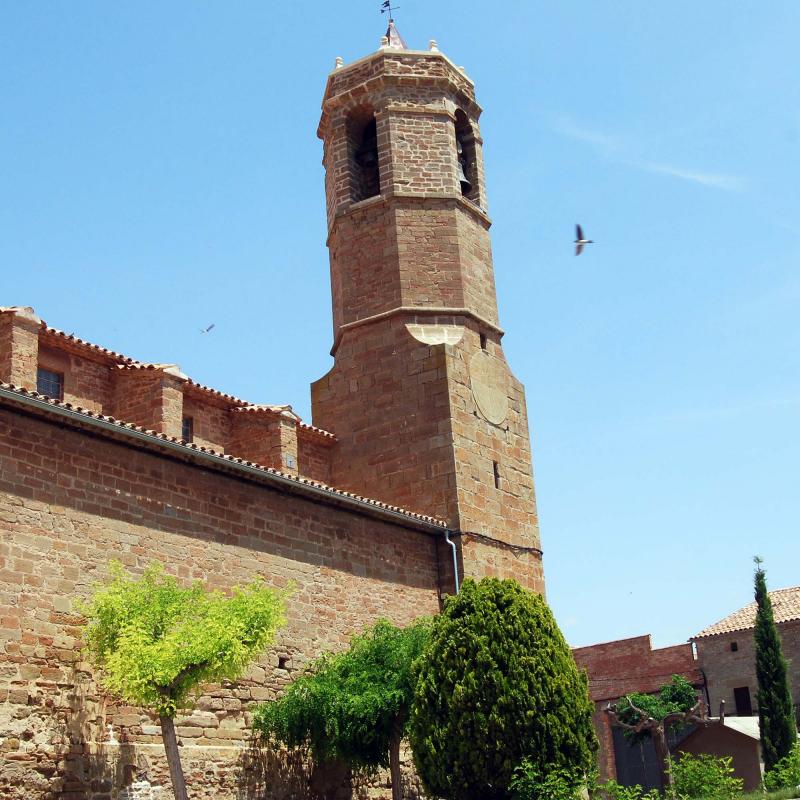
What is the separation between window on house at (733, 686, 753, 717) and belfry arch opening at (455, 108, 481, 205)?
1573 centimetres

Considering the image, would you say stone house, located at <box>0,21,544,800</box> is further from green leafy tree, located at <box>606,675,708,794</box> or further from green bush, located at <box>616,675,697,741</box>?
green bush, located at <box>616,675,697,741</box>

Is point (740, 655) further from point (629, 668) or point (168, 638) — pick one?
point (168, 638)

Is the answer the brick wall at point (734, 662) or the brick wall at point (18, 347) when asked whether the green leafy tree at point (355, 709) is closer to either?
the brick wall at point (18, 347)

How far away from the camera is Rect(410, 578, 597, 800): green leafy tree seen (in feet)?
39.8

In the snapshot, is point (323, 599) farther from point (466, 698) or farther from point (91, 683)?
point (91, 683)

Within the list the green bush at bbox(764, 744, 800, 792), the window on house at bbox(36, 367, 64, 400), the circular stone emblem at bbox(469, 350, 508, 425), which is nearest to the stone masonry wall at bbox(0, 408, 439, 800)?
the window on house at bbox(36, 367, 64, 400)

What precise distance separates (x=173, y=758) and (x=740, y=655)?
21.2 m

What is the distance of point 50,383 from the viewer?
15852 mm

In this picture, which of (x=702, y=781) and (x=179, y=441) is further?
(x=702, y=781)

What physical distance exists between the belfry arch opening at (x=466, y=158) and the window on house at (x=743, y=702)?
15733 mm

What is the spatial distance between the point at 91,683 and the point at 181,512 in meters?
2.41

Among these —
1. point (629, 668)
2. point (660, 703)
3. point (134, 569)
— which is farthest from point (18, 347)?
point (629, 668)

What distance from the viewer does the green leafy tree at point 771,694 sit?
76.3 feet

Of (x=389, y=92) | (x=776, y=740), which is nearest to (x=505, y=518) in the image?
(x=389, y=92)
